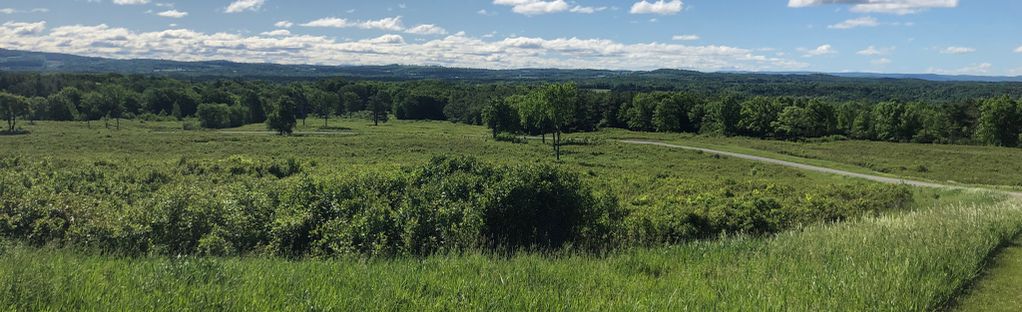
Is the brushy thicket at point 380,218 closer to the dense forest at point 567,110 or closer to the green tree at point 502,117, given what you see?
the dense forest at point 567,110

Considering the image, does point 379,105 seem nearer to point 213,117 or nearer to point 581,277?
point 213,117

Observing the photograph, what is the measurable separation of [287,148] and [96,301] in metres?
57.2

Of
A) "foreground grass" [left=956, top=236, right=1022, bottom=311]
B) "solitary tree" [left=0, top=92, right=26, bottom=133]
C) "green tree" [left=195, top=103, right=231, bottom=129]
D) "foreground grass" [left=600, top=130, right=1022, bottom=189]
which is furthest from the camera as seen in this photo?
"green tree" [left=195, top=103, right=231, bottom=129]

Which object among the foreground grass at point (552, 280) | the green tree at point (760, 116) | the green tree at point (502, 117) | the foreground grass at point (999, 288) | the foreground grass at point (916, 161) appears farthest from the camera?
the green tree at point (760, 116)

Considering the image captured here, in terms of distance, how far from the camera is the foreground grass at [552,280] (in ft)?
17.9

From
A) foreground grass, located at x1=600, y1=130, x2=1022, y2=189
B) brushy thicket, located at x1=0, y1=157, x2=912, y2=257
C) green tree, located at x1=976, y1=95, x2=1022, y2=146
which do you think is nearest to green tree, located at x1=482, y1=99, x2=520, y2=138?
foreground grass, located at x1=600, y1=130, x2=1022, y2=189

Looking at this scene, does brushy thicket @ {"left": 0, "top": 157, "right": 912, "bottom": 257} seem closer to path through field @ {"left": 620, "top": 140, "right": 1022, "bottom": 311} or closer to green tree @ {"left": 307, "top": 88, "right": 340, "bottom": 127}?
path through field @ {"left": 620, "top": 140, "right": 1022, "bottom": 311}

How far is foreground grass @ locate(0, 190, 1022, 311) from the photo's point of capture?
5457 millimetres

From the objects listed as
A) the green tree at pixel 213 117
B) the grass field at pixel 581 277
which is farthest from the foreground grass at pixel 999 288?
the green tree at pixel 213 117

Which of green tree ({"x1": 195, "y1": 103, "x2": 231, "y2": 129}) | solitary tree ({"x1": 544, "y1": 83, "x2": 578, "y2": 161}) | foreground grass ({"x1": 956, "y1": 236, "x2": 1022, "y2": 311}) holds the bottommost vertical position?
green tree ({"x1": 195, "y1": 103, "x2": 231, "y2": 129})

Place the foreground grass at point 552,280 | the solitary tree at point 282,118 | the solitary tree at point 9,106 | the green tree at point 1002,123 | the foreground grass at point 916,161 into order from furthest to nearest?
1. the solitary tree at point 282,118
2. the green tree at point 1002,123
3. the solitary tree at point 9,106
4. the foreground grass at point 916,161
5. the foreground grass at point 552,280

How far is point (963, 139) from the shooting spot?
289 ft

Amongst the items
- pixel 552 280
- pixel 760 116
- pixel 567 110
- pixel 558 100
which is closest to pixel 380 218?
pixel 552 280

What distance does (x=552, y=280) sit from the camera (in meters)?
6.96
